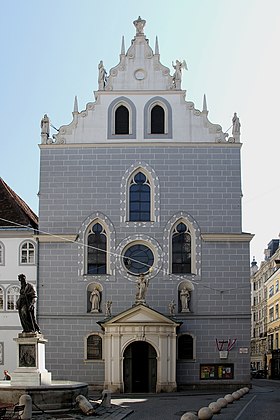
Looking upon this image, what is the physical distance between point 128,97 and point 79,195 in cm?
615

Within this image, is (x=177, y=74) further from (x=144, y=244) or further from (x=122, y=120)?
(x=144, y=244)

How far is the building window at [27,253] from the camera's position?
44.2 meters

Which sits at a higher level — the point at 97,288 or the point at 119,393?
the point at 97,288

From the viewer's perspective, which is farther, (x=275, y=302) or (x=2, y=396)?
(x=275, y=302)

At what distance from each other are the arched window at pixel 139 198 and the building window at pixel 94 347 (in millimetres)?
6622

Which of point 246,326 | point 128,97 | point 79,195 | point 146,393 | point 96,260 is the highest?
point 128,97

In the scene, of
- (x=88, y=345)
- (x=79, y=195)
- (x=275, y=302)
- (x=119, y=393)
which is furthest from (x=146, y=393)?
(x=275, y=302)

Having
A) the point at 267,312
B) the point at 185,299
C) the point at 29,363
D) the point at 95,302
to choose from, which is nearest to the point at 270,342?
the point at 267,312

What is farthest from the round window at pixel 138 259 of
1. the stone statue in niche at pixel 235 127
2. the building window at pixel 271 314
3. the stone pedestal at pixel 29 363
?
the building window at pixel 271 314

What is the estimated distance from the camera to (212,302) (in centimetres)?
4316

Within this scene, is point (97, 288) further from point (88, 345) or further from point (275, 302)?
point (275, 302)

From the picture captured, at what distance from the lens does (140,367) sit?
4150 centimetres

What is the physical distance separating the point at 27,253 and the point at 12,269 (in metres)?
1.19

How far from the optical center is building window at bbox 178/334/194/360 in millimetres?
42750
